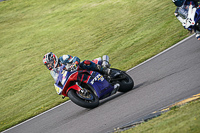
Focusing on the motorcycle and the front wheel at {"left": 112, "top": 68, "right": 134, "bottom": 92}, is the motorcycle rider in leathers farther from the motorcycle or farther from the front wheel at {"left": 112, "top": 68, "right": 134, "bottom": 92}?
the motorcycle

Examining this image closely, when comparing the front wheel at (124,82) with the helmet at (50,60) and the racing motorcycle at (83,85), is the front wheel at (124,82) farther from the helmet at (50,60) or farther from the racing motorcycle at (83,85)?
the helmet at (50,60)

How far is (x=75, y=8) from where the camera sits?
24812 millimetres

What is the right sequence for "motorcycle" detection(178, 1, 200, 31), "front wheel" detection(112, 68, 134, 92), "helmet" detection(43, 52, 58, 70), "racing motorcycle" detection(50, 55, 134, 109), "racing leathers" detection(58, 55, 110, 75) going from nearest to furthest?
"racing motorcycle" detection(50, 55, 134, 109) < "racing leathers" detection(58, 55, 110, 75) < "helmet" detection(43, 52, 58, 70) < "motorcycle" detection(178, 1, 200, 31) < "front wheel" detection(112, 68, 134, 92)

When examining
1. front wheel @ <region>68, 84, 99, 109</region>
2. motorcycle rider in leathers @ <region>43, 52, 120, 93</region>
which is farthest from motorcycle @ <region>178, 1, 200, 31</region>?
front wheel @ <region>68, 84, 99, 109</region>

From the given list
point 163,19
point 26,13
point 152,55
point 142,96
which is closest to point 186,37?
point 152,55

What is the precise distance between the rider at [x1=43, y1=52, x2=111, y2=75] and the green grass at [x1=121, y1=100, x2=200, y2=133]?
311 centimetres

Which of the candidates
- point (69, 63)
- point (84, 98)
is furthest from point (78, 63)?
point (84, 98)

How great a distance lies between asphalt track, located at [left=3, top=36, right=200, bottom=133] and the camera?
6289 millimetres

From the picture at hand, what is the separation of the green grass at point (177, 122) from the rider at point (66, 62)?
3.11 meters

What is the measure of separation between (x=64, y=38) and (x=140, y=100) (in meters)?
13.9

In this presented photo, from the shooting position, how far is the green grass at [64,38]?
1288cm

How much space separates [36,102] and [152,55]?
4886mm

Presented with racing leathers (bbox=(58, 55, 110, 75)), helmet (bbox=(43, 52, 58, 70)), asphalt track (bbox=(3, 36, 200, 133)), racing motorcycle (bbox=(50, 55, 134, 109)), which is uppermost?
helmet (bbox=(43, 52, 58, 70))

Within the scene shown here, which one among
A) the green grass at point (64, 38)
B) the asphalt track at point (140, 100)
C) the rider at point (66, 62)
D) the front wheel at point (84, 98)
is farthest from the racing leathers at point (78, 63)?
the green grass at point (64, 38)
